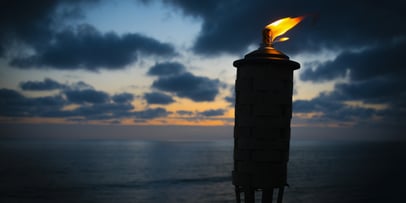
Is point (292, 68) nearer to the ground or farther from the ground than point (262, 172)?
farther from the ground

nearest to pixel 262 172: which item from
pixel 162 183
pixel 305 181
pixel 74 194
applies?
pixel 74 194

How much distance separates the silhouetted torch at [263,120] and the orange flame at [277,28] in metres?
0.02

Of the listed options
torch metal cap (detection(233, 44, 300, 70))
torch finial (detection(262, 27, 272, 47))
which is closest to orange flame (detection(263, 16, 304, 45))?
torch finial (detection(262, 27, 272, 47))

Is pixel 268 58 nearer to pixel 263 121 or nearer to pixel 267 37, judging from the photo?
pixel 267 37

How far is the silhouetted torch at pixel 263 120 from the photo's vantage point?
6.95 metres

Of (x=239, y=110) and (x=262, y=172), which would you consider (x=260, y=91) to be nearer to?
(x=239, y=110)

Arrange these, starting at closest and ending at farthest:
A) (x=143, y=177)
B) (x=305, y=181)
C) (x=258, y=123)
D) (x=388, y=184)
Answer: (x=258, y=123) → (x=388, y=184) → (x=305, y=181) → (x=143, y=177)

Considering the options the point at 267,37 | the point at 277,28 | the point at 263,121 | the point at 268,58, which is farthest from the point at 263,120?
the point at 277,28

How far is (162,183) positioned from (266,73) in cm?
7474

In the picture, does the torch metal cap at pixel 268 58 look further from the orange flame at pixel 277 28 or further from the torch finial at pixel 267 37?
the orange flame at pixel 277 28

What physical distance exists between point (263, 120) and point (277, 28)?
1.93m

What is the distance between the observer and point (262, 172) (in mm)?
6980

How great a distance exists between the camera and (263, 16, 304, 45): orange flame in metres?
7.21

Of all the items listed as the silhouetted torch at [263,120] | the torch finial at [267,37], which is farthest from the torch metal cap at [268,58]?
the torch finial at [267,37]
